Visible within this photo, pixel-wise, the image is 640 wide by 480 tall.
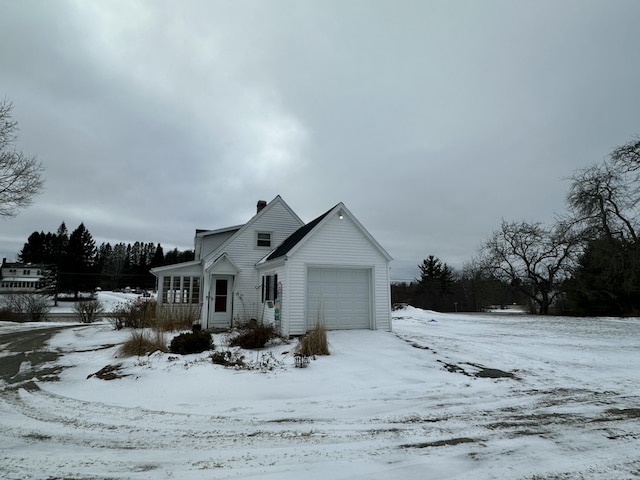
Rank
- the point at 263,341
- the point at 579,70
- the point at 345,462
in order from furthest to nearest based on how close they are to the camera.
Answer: the point at 579,70
the point at 263,341
the point at 345,462

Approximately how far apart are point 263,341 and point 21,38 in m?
12.2

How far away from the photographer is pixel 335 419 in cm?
506

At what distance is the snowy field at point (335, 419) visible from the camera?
11.8 feet

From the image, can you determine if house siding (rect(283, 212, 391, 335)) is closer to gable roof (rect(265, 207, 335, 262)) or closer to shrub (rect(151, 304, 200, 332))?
gable roof (rect(265, 207, 335, 262))

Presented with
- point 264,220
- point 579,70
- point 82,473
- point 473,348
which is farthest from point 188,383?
point 579,70

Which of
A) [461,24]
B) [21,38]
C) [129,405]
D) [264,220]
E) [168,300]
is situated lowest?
[129,405]

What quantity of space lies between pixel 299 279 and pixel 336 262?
169 centimetres

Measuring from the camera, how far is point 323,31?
38.9ft

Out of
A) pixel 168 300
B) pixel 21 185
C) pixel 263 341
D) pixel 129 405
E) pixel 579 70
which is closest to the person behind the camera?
pixel 129 405

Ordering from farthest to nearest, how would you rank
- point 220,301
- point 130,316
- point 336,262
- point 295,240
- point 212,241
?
point 212,241
point 220,301
point 130,316
point 295,240
point 336,262

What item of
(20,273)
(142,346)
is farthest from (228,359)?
(20,273)

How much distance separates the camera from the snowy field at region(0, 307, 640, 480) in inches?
142

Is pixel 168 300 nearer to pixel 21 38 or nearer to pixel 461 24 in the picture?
pixel 21 38

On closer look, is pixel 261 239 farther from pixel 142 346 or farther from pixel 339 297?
pixel 142 346
